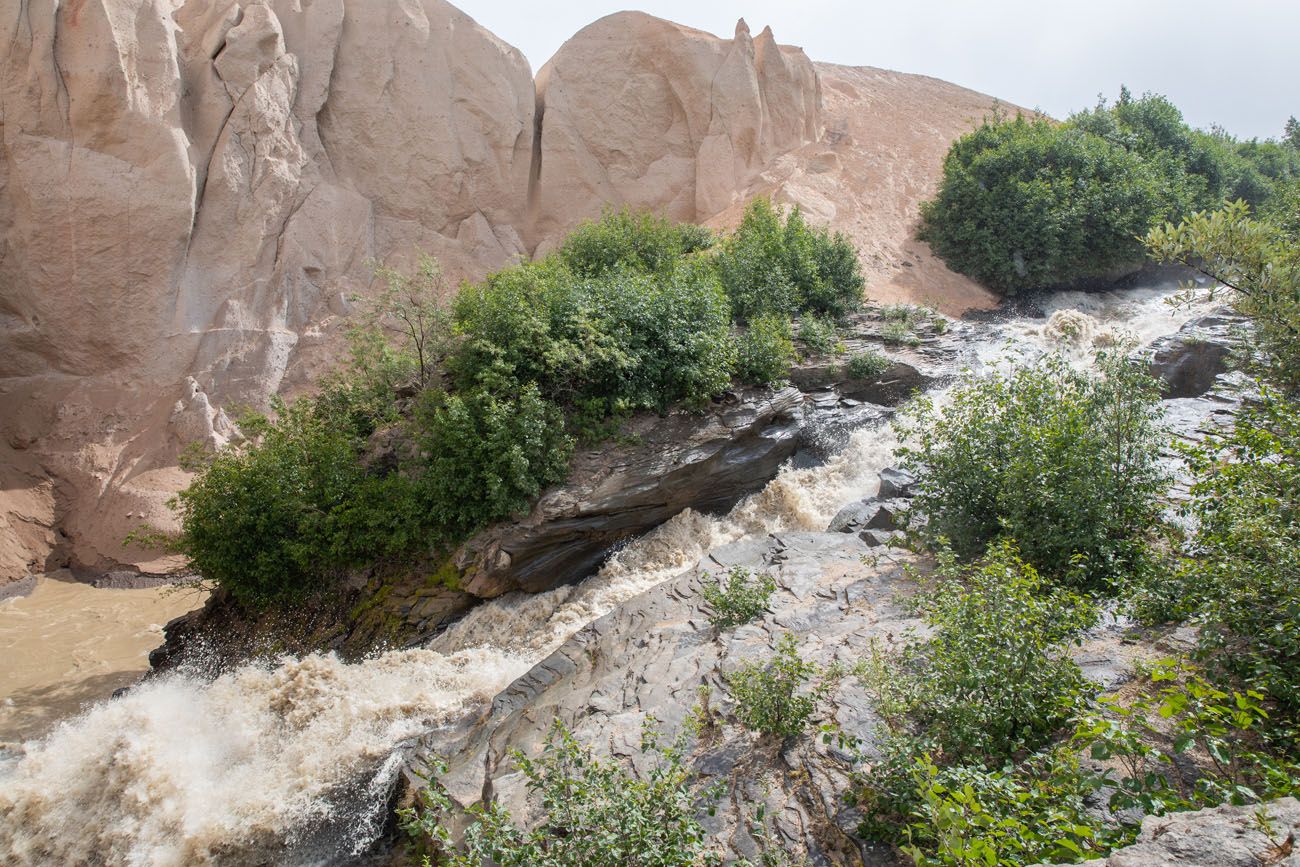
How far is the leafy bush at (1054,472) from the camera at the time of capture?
7.41 meters

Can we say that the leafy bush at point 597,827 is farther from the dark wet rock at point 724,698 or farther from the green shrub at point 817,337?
the green shrub at point 817,337

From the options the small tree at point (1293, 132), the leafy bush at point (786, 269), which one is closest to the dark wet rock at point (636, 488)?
the leafy bush at point (786, 269)

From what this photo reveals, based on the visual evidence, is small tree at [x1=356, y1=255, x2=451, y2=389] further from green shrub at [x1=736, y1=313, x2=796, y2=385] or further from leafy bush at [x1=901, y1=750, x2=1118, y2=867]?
leafy bush at [x1=901, y1=750, x2=1118, y2=867]

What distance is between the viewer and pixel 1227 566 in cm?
553

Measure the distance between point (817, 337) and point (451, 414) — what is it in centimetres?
837

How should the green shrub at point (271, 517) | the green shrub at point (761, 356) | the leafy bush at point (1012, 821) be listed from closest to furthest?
1. the leafy bush at point (1012, 821)
2. the green shrub at point (271, 517)
3. the green shrub at point (761, 356)

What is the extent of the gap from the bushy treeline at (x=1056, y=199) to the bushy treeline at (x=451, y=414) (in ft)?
35.5

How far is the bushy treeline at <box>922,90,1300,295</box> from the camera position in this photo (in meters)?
20.9

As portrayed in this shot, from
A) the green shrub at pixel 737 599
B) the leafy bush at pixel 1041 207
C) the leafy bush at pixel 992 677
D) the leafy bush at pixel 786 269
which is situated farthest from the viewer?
the leafy bush at pixel 1041 207

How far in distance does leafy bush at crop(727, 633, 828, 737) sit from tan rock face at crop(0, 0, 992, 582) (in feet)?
48.5

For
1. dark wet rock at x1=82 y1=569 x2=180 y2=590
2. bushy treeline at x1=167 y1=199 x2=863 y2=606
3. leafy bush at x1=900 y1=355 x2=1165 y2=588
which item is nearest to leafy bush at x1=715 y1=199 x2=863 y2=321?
bushy treeline at x1=167 y1=199 x2=863 y2=606

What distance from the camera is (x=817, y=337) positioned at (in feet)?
52.7

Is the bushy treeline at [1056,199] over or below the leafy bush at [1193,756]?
over

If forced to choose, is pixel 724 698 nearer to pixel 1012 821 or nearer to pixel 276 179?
pixel 1012 821
